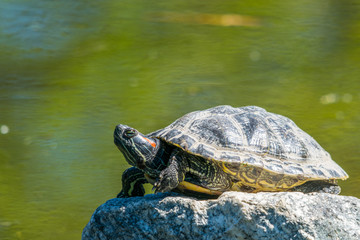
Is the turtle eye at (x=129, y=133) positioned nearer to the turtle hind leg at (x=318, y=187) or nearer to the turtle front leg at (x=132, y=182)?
the turtle front leg at (x=132, y=182)

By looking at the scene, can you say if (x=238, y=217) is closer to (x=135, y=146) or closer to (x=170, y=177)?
(x=170, y=177)

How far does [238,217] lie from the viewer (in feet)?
9.29

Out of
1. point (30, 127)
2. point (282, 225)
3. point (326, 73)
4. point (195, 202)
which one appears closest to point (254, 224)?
point (282, 225)

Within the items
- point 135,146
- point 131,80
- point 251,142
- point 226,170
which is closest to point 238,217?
point 226,170

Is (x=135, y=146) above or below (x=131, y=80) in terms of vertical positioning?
above

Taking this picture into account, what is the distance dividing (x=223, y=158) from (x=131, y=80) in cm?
524

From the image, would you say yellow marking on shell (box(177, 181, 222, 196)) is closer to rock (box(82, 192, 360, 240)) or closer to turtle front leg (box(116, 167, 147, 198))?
rock (box(82, 192, 360, 240))

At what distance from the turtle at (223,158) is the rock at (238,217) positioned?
16cm

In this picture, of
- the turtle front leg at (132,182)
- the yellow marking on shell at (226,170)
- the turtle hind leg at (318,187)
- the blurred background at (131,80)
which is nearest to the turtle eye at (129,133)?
the turtle front leg at (132,182)

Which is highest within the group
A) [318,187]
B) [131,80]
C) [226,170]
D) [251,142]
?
[251,142]

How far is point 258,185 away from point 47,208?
2843 mm

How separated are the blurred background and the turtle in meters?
2.06

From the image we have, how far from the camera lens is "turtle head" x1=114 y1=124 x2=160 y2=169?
3061 mm

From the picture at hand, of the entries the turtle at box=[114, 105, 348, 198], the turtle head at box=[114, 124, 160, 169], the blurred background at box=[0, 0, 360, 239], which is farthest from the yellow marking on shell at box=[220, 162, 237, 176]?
the blurred background at box=[0, 0, 360, 239]
